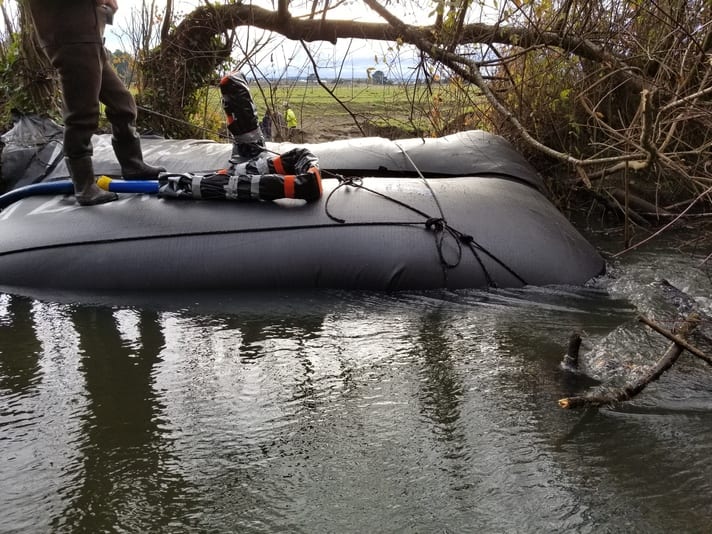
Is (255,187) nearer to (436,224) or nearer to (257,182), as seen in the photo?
(257,182)

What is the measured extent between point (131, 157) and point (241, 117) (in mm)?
631

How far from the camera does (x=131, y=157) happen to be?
3764mm

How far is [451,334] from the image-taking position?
281 cm

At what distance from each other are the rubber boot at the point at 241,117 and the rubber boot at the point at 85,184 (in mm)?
670

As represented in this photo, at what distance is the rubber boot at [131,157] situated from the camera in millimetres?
3713

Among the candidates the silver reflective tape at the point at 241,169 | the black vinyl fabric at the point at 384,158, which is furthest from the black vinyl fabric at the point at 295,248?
the black vinyl fabric at the point at 384,158

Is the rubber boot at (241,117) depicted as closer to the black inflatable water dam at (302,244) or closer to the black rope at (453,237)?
the black inflatable water dam at (302,244)

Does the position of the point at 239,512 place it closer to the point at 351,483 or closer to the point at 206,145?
the point at 351,483

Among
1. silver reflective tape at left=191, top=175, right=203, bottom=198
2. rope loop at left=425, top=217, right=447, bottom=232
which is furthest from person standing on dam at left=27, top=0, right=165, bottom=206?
rope loop at left=425, top=217, right=447, bottom=232

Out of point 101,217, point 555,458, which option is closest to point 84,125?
point 101,217

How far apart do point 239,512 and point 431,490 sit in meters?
0.47

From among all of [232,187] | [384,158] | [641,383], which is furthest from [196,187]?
[641,383]

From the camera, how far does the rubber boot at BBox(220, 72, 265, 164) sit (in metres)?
3.56

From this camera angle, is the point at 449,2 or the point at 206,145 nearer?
the point at 449,2
